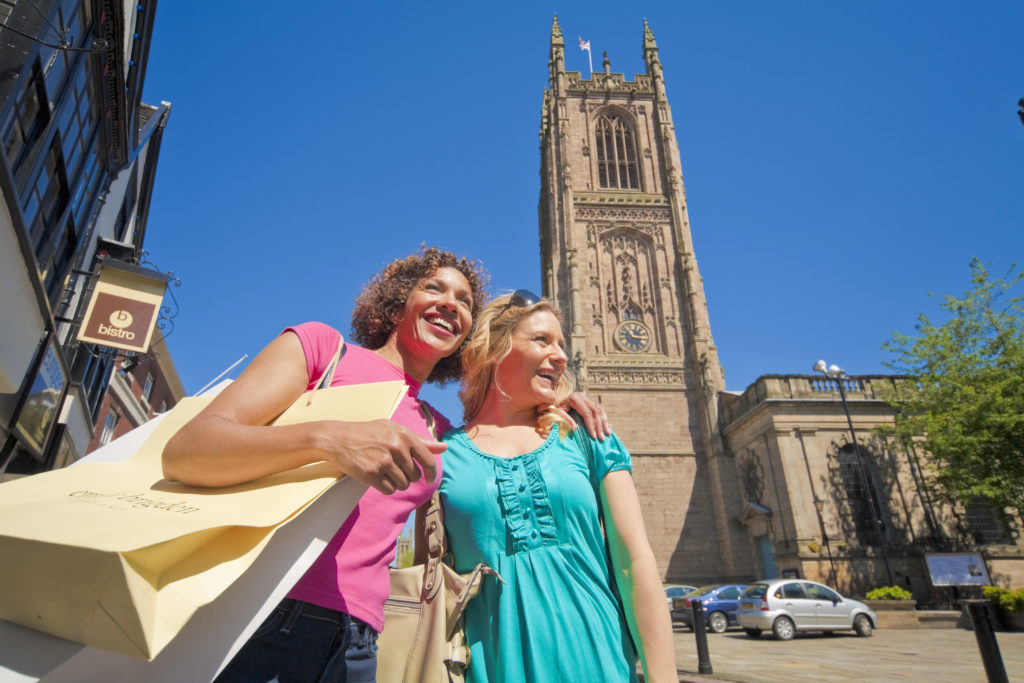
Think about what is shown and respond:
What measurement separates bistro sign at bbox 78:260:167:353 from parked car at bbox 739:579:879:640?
14.9 m

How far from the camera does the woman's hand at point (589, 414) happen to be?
2168 millimetres

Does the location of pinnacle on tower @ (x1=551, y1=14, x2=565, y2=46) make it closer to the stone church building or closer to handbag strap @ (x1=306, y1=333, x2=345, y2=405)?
the stone church building

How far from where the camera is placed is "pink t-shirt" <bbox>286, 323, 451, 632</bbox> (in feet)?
4.66

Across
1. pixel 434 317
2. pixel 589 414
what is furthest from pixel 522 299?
pixel 589 414

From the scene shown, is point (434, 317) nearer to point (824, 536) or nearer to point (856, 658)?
point (856, 658)

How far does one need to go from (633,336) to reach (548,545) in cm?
2836

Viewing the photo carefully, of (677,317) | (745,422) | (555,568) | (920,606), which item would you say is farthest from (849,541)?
(555,568)

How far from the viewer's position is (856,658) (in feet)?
31.2

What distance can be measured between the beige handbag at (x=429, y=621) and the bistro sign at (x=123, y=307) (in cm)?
776

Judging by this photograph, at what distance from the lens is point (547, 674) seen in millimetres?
1719

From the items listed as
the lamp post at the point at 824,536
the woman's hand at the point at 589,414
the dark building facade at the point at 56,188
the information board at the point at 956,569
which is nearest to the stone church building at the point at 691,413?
the lamp post at the point at 824,536

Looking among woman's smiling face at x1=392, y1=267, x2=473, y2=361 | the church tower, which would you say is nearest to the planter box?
the church tower

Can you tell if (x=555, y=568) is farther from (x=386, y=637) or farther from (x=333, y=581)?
(x=333, y=581)

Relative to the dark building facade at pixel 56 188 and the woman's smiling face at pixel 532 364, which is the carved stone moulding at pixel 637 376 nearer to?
the dark building facade at pixel 56 188
